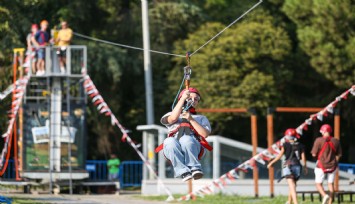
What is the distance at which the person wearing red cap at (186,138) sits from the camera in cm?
1532

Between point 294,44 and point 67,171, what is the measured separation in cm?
1482

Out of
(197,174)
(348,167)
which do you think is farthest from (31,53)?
(197,174)

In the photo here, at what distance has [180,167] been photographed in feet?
50.4

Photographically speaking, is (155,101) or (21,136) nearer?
(21,136)

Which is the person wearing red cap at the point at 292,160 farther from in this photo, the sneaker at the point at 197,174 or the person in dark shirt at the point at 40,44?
the person in dark shirt at the point at 40,44

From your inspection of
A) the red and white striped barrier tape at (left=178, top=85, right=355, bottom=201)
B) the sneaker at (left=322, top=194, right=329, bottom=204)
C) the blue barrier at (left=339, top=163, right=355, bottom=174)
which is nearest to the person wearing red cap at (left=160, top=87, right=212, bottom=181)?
the sneaker at (left=322, top=194, right=329, bottom=204)

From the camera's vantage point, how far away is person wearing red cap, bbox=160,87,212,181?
50.3ft

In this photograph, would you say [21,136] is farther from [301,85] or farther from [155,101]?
[301,85]

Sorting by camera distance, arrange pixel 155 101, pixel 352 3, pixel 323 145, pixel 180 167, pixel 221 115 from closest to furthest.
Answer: pixel 180 167 → pixel 323 145 → pixel 352 3 → pixel 221 115 → pixel 155 101

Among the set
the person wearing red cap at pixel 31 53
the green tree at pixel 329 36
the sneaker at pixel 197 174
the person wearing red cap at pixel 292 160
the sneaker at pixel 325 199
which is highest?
the green tree at pixel 329 36

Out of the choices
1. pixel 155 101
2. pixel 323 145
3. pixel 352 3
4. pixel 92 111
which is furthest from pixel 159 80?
pixel 323 145

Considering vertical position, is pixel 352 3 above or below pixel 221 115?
above

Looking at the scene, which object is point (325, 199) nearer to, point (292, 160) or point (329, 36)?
point (292, 160)

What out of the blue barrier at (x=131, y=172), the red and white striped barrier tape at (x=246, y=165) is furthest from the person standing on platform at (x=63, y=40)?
the blue barrier at (x=131, y=172)
